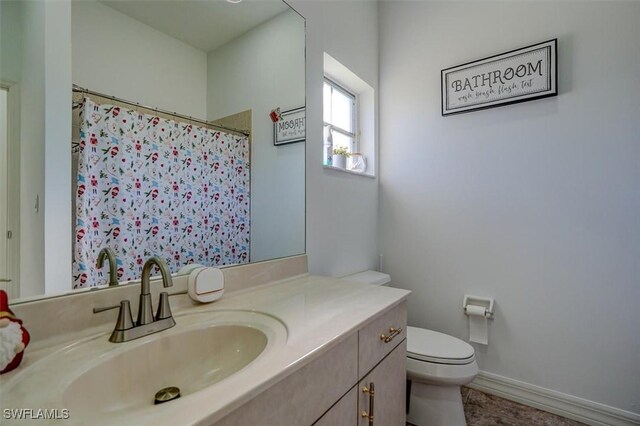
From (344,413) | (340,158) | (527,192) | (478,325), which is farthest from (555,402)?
(340,158)

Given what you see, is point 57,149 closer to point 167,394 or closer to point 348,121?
point 167,394

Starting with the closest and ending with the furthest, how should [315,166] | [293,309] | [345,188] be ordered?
[293,309] < [315,166] < [345,188]

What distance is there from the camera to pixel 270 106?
1433 millimetres

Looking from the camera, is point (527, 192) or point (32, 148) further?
point (527, 192)

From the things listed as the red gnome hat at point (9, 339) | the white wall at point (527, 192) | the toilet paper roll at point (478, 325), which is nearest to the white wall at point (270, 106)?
the red gnome hat at point (9, 339)

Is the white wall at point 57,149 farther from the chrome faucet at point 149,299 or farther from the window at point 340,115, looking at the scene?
the window at point 340,115

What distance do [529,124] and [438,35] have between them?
849 mm

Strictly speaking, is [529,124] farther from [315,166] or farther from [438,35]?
[315,166]

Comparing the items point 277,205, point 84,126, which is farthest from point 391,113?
point 84,126

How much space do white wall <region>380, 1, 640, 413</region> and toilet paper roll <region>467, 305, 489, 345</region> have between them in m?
0.06

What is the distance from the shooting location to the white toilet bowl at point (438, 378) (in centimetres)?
139

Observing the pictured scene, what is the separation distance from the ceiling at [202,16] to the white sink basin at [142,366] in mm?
957

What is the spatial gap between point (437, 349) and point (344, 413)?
88 centimetres

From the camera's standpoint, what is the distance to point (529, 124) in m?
1.69
